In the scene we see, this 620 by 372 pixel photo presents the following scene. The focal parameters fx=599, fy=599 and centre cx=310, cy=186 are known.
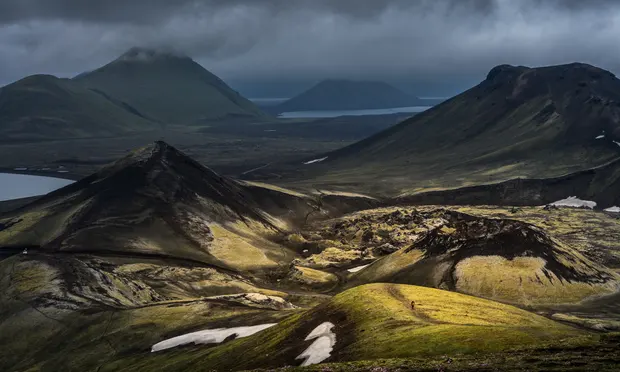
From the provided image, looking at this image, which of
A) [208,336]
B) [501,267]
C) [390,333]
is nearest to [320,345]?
[390,333]

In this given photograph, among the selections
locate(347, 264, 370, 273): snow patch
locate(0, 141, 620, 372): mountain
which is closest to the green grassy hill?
locate(0, 141, 620, 372): mountain

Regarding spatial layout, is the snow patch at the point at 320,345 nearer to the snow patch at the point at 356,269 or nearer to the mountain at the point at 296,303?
the mountain at the point at 296,303

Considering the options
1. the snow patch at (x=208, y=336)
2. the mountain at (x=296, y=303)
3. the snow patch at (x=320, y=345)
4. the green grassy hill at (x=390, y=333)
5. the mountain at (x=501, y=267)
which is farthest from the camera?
the mountain at (x=501, y=267)

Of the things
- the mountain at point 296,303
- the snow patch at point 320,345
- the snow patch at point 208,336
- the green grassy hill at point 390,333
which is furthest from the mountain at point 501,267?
the snow patch at point 320,345

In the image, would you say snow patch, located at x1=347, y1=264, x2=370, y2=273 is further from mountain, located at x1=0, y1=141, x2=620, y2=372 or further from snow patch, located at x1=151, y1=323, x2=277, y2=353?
snow patch, located at x1=151, y1=323, x2=277, y2=353

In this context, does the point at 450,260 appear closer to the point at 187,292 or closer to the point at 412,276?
the point at 412,276

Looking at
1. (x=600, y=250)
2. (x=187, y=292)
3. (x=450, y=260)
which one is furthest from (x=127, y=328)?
(x=600, y=250)

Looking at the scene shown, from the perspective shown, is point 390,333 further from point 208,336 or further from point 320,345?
point 208,336
